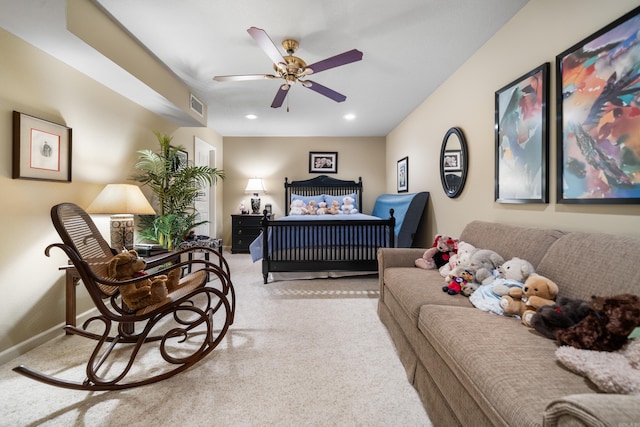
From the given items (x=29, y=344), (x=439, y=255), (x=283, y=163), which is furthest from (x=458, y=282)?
(x=283, y=163)

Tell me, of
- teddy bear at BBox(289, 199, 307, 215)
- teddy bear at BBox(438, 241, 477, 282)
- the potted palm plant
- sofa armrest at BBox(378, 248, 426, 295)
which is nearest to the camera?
teddy bear at BBox(438, 241, 477, 282)

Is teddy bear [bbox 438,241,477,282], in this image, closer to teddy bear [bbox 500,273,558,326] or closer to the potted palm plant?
teddy bear [bbox 500,273,558,326]

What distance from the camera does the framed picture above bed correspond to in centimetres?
590

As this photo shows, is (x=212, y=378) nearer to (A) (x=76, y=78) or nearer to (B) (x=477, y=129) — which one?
(A) (x=76, y=78)

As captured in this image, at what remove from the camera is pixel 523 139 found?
200 centimetres

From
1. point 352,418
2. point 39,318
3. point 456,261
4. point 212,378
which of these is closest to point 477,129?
point 456,261

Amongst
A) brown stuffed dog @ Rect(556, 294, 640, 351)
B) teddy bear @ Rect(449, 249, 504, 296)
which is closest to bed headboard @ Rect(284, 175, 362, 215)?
teddy bear @ Rect(449, 249, 504, 296)

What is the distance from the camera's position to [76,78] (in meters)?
2.35

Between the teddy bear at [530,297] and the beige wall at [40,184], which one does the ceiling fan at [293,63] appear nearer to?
the beige wall at [40,184]

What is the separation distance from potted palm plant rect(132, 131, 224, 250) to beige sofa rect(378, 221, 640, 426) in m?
2.47

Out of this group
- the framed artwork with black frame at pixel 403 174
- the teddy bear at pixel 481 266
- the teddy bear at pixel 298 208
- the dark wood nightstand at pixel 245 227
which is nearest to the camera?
the teddy bear at pixel 481 266

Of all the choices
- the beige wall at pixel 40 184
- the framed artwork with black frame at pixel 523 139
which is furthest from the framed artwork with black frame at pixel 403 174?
the beige wall at pixel 40 184

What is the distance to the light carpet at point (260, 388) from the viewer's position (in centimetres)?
132

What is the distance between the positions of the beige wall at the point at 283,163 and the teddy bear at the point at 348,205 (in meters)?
0.75
